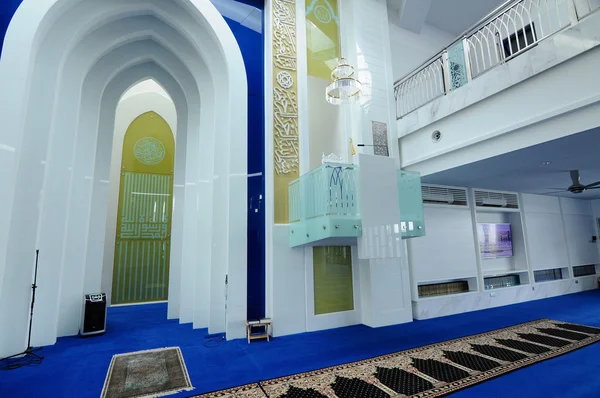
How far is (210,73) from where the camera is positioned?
5.32 m

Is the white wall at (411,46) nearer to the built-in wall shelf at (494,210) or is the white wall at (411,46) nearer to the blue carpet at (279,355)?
the built-in wall shelf at (494,210)

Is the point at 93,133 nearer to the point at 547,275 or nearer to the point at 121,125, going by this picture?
the point at 121,125

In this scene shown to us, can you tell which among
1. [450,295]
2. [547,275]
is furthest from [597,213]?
[450,295]

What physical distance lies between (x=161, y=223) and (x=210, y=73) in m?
3.93

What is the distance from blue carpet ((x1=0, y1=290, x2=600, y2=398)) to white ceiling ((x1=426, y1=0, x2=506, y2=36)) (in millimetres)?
6630

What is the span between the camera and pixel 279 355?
3.65m

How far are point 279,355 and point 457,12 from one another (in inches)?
322

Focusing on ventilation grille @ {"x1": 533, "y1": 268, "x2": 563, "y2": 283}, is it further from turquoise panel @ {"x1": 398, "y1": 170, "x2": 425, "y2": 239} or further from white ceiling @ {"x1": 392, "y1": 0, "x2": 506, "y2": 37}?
white ceiling @ {"x1": 392, "y1": 0, "x2": 506, "y2": 37}

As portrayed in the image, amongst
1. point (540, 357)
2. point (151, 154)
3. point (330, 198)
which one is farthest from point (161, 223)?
point (540, 357)

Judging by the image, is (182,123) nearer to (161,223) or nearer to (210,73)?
(210,73)

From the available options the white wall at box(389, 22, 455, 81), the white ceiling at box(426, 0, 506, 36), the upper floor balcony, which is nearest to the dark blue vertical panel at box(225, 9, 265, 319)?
the upper floor balcony

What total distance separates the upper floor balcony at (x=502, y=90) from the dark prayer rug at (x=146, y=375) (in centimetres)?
461

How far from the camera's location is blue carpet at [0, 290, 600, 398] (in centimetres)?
278

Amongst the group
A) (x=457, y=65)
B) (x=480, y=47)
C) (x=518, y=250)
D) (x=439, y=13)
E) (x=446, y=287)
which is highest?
(x=439, y=13)
